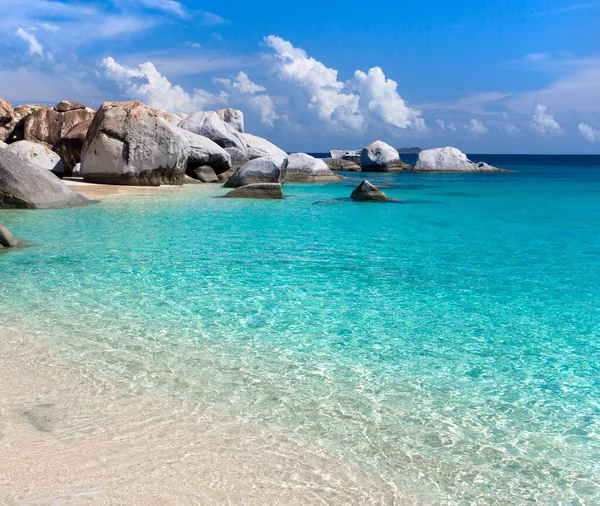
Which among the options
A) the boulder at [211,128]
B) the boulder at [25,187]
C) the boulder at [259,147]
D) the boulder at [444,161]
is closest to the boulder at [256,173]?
the boulder at [211,128]

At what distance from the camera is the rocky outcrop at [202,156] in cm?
2833

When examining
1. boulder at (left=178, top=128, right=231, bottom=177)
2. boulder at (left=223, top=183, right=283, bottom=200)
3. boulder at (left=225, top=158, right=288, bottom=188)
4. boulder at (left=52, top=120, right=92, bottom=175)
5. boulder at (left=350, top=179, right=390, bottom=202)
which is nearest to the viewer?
boulder at (left=223, top=183, right=283, bottom=200)

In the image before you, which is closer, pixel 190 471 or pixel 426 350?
pixel 190 471

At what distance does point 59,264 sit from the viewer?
866cm

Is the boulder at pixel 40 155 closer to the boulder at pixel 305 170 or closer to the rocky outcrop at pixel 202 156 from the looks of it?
the rocky outcrop at pixel 202 156

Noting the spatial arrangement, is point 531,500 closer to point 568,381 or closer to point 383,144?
point 568,381

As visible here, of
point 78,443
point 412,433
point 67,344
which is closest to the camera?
point 78,443

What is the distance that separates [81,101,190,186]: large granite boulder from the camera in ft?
73.8

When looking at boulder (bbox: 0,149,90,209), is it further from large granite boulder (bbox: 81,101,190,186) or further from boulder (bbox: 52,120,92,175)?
boulder (bbox: 52,120,92,175)

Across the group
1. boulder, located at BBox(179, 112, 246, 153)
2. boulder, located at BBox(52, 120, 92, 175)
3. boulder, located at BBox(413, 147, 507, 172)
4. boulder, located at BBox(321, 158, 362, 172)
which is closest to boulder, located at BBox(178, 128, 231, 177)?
boulder, located at BBox(179, 112, 246, 153)

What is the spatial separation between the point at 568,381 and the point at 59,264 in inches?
265

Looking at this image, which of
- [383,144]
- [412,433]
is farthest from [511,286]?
[383,144]

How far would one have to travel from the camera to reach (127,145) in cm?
2253

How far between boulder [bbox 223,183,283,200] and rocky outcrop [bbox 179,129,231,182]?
8.04 metres
